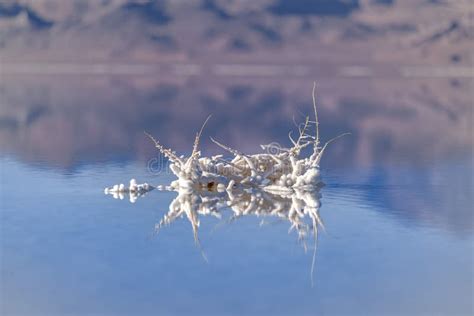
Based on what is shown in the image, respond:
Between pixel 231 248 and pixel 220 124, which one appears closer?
pixel 231 248

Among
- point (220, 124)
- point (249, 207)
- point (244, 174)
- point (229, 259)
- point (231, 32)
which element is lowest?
point (229, 259)

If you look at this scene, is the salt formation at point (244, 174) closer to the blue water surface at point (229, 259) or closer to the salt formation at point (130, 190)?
the salt formation at point (130, 190)

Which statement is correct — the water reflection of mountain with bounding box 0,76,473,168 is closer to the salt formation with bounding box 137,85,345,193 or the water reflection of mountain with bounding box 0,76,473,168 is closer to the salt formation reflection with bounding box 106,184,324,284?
the salt formation with bounding box 137,85,345,193

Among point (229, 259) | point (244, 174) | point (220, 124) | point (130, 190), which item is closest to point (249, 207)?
point (244, 174)

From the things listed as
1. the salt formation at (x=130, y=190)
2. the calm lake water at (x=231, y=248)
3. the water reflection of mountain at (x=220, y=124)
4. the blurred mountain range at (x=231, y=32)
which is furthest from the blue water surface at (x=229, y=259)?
the blurred mountain range at (x=231, y=32)

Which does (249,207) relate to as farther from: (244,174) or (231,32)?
(231,32)

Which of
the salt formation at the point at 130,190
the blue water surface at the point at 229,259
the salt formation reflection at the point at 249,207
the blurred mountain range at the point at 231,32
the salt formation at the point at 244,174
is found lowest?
the blue water surface at the point at 229,259
